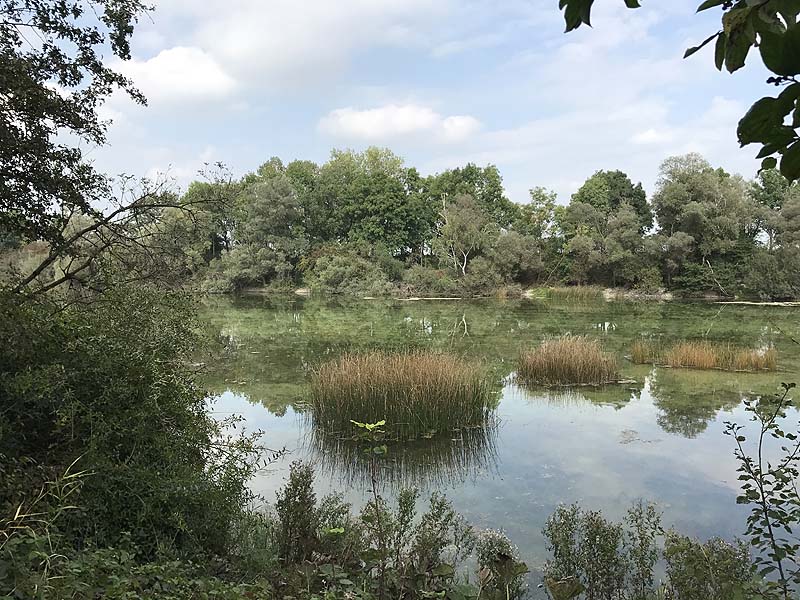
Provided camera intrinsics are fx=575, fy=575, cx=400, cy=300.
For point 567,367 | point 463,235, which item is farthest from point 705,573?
point 463,235

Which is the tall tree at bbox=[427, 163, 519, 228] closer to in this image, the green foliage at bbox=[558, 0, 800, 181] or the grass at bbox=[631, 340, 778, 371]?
the grass at bbox=[631, 340, 778, 371]

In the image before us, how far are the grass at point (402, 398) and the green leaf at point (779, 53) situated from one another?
6582 millimetres

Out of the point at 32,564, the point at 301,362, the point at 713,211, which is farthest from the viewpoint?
the point at 713,211

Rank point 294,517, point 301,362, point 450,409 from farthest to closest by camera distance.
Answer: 1. point 301,362
2. point 450,409
3. point 294,517

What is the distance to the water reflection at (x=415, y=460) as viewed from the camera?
5.79 m

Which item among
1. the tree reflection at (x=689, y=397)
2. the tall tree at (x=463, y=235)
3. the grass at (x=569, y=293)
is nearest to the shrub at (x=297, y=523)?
the tree reflection at (x=689, y=397)

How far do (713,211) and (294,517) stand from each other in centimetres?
2890

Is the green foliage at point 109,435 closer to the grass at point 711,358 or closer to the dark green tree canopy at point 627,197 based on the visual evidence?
the grass at point 711,358

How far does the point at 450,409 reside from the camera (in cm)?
732

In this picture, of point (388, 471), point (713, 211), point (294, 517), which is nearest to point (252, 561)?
point (294, 517)

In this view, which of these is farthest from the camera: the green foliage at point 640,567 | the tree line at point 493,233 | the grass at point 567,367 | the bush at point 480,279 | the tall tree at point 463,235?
the tall tree at point 463,235

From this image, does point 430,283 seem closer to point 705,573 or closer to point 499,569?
point 705,573

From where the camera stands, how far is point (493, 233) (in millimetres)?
32938

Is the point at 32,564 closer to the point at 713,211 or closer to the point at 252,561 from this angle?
the point at 252,561
